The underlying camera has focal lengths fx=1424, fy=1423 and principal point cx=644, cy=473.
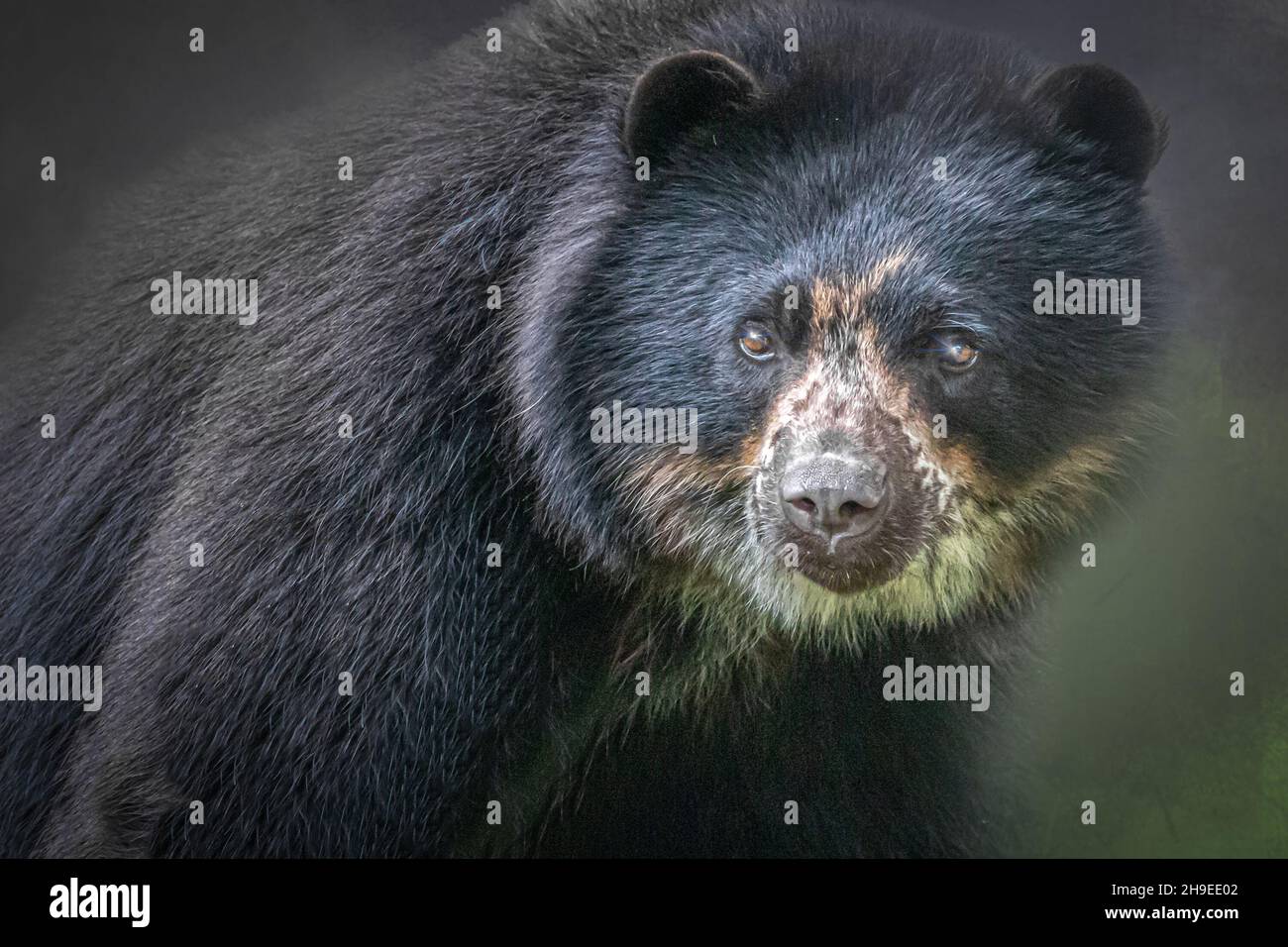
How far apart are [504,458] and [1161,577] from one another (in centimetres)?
289

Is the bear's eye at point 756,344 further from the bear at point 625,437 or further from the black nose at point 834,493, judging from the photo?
the black nose at point 834,493

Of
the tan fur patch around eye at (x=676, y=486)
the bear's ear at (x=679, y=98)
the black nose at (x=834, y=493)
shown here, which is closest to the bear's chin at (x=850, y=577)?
the black nose at (x=834, y=493)

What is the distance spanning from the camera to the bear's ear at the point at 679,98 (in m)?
4.12

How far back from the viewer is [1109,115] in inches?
166

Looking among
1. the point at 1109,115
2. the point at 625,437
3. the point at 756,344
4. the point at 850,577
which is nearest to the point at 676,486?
the point at 625,437

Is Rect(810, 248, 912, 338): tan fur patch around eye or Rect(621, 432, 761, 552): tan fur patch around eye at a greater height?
Rect(810, 248, 912, 338): tan fur patch around eye

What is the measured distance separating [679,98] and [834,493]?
1.31 metres

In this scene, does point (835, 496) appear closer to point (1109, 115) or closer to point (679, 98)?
point (679, 98)

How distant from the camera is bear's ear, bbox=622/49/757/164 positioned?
13.5 feet

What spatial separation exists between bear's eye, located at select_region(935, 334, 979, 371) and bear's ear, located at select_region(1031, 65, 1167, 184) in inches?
29.8

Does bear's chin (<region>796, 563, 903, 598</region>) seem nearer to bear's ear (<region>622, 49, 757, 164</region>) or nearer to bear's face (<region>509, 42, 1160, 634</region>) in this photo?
bear's face (<region>509, 42, 1160, 634</region>)

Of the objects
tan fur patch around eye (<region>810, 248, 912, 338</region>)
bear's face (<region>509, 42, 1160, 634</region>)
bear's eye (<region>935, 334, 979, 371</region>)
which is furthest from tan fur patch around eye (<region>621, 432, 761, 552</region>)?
bear's eye (<region>935, 334, 979, 371</region>)
